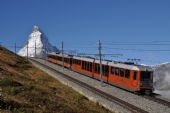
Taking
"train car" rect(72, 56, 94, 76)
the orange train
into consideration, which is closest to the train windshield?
the orange train

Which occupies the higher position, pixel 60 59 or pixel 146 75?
pixel 146 75

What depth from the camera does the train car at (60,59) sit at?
283ft

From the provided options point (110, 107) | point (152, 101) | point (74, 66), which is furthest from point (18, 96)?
point (74, 66)

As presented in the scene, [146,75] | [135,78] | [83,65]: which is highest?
[146,75]

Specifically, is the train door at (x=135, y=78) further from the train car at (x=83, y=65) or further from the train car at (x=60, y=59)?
the train car at (x=60, y=59)

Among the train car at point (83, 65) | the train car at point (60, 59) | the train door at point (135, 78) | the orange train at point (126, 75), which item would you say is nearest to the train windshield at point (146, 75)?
the orange train at point (126, 75)

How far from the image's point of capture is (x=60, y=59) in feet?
323

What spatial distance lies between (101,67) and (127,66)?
33.7ft

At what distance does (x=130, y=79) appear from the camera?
151 ft

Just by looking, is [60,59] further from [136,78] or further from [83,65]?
[136,78]

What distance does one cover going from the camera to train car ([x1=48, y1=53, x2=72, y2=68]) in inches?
3400

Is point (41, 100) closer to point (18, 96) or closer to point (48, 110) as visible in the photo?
point (18, 96)

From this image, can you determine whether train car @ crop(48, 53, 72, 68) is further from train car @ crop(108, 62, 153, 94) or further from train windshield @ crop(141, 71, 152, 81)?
train windshield @ crop(141, 71, 152, 81)

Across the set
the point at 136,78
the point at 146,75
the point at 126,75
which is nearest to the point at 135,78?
the point at 136,78
